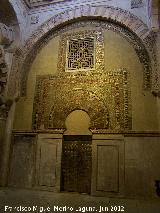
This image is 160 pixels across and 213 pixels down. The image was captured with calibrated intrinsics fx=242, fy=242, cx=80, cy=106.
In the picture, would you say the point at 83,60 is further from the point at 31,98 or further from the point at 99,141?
the point at 99,141

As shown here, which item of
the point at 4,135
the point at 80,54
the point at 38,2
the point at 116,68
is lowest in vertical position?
the point at 4,135

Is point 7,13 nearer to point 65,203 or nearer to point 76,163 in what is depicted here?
point 76,163

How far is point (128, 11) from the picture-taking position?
19.3 ft

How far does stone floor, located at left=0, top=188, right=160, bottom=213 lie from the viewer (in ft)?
12.2

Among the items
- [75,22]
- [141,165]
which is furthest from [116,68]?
[141,165]

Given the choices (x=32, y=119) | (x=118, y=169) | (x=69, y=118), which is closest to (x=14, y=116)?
(x=32, y=119)

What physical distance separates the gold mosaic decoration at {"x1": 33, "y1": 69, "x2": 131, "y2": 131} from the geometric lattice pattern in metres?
0.23

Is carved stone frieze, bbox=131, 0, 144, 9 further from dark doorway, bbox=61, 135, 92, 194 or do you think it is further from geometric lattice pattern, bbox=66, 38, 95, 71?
dark doorway, bbox=61, 135, 92, 194

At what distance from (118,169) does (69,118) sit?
1610 mm

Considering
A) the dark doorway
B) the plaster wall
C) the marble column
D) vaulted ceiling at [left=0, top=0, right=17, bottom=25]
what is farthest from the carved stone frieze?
the marble column

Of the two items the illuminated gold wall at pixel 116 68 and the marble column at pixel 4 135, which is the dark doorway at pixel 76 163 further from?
the marble column at pixel 4 135

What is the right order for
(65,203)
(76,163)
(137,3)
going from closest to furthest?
(65,203), (76,163), (137,3)

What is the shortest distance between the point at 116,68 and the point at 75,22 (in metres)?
1.81

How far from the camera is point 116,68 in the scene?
5.72 metres
